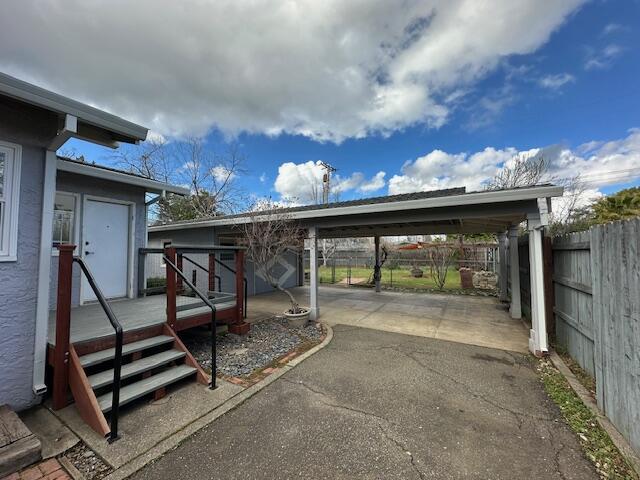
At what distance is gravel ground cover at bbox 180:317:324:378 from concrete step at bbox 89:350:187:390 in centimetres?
66

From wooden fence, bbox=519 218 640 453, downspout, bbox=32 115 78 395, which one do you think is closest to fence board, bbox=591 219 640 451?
wooden fence, bbox=519 218 640 453

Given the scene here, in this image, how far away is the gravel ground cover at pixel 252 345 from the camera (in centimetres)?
404

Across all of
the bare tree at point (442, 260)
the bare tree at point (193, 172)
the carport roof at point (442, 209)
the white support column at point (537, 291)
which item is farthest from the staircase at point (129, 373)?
the bare tree at point (193, 172)

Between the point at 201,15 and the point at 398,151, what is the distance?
40.8ft

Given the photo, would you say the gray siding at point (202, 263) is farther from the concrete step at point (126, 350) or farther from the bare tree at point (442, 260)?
the bare tree at point (442, 260)

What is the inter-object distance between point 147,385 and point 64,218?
13.0 ft

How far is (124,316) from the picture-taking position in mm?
4121

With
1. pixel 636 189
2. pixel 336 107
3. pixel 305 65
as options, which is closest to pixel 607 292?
pixel 305 65

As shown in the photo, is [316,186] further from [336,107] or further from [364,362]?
[364,362]

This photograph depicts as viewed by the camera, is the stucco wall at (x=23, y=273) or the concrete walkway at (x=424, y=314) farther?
the concrete walkway at (x=424, y=314)

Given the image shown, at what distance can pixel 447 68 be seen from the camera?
25.4 ft

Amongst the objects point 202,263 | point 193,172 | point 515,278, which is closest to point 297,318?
point 202,263

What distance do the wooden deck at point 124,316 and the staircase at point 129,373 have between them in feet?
0.76

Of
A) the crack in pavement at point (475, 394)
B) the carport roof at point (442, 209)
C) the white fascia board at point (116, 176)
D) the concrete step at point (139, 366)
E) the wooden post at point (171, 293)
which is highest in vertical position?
the white fascia board at point (116, 176)
